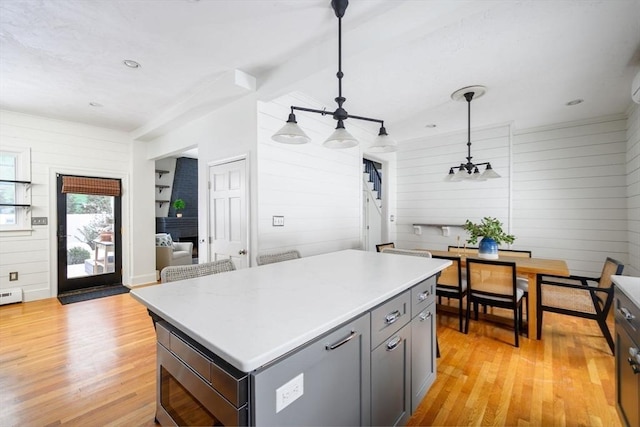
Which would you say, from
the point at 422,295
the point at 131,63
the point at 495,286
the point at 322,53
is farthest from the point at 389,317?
the point at 131,63

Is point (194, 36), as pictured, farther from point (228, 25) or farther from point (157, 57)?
point (157, 57)

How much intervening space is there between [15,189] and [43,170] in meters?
0.43

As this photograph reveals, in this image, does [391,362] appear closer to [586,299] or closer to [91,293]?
[586,299]

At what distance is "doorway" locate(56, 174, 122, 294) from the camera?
177 inches

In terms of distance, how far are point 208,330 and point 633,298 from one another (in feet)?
6.14

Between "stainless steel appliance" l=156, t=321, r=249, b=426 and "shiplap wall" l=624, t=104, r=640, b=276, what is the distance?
15.8 ft

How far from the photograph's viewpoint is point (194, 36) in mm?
2311

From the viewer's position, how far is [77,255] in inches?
183

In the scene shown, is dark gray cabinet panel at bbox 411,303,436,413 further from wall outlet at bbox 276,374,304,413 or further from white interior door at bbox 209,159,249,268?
white interior door at bbox 209,159,249,268

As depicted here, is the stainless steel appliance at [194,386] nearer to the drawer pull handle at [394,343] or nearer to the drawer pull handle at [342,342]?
the drawer pull handle at [342,342]

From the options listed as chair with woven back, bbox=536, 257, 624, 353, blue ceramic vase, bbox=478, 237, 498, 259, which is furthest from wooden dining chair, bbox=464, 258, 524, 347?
blue ceramic vase, bbox=478, 237, 498, 259

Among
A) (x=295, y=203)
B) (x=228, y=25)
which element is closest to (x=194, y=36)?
(x=228, y=25)

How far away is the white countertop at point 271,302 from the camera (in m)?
0.89

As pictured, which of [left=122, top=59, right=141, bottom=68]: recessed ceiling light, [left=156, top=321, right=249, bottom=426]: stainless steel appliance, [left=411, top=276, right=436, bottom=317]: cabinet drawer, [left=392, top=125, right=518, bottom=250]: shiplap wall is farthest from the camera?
[left=392, top=125, right=518, bottom=250]: shiplap wall
